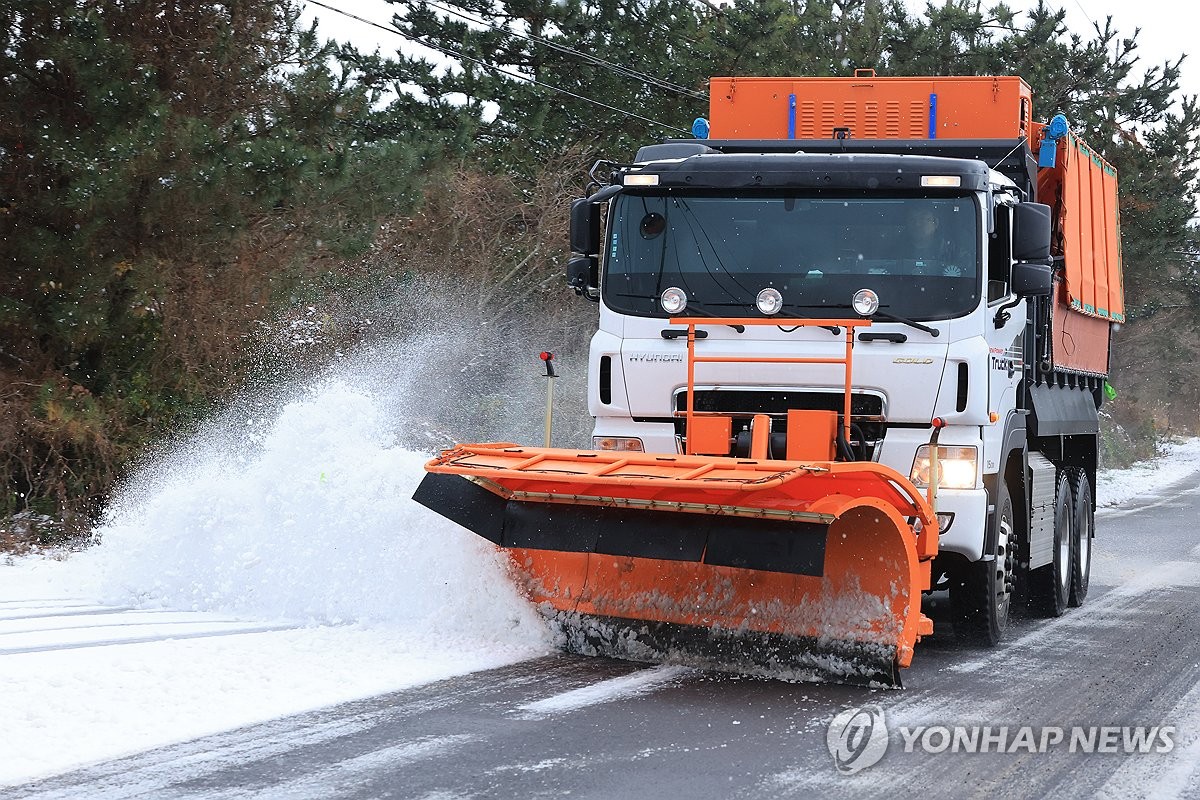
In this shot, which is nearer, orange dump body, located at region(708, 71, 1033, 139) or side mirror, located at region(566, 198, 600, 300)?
side mirror, located at region(566, 198, 600, 300)

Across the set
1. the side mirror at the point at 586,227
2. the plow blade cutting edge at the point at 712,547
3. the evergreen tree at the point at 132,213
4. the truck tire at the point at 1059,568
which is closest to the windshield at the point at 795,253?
the side mirror at the point at 586,227

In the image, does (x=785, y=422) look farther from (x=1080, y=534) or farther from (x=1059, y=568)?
(x=1080, y=534)

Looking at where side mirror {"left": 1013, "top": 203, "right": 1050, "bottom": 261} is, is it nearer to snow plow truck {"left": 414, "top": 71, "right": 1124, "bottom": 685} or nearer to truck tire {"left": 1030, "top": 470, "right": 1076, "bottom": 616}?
snow plow truck {"left": 414, "top": 71, "right": 1124, "bottom": 685}

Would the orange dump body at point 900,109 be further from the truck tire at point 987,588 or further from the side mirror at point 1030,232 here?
the truck tire at point 987,588

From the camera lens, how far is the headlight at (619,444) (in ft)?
25.0

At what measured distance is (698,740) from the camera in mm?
5523

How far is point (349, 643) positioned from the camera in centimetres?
720

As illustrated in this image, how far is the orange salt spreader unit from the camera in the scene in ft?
20.8

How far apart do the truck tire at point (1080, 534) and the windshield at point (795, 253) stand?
383 centimetres

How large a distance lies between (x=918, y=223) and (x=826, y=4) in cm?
2344

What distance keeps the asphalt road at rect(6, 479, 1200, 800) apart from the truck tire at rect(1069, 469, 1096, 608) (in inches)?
104

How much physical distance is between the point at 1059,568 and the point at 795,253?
3.70 metres

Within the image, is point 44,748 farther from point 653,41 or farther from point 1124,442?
point 1124,442

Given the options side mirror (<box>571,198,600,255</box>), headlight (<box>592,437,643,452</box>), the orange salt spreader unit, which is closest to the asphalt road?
the orange salt spreader unit
